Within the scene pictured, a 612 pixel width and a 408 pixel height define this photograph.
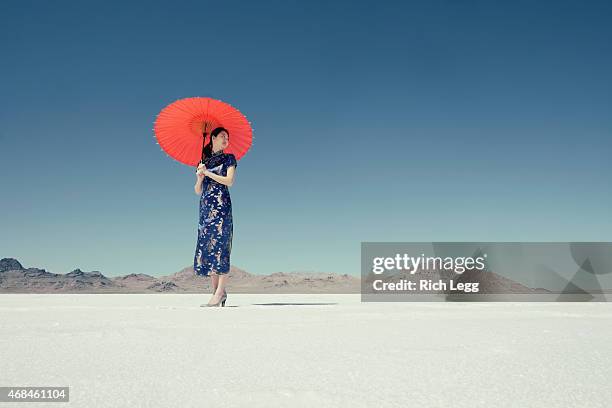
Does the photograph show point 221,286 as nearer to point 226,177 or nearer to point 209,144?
point 226,177

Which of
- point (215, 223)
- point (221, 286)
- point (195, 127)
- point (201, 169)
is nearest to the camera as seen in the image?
point (201, 169)

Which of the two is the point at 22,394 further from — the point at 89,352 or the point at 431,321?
the point at 431,321

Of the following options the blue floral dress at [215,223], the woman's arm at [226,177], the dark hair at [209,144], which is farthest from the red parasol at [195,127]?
the woman's arm at [226,177]

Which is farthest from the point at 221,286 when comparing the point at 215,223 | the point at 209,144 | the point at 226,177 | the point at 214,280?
the point at 209,144

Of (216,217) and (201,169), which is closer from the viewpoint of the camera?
(201,169)

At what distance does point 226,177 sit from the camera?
24.9ft

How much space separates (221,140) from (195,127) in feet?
1.57

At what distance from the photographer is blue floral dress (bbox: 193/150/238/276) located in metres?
7.61

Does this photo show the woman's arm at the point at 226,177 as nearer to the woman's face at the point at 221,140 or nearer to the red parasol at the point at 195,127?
the woman's face at the point at 221,140

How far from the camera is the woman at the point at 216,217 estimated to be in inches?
299

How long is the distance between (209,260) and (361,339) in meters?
4.18

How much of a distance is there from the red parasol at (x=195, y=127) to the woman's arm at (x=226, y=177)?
20.3 inches

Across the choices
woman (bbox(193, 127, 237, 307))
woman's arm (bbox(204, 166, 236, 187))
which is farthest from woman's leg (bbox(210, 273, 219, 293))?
woman's arm (bbox(204, 166, 236, 187))

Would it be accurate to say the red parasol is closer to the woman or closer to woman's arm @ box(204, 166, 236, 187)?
the woman
